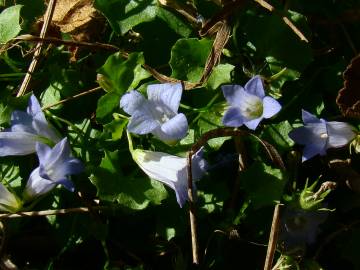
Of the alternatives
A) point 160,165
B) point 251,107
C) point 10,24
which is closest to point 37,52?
point 10,24

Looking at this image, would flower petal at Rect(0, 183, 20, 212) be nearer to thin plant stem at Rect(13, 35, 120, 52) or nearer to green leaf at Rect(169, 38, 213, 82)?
thin plant stem at Rect(13, 35, 120, 52)

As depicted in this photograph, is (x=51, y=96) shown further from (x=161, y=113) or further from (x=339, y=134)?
(x=339, y=134)

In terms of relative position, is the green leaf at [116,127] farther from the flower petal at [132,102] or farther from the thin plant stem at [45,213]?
the thin plant stem at [45,213]

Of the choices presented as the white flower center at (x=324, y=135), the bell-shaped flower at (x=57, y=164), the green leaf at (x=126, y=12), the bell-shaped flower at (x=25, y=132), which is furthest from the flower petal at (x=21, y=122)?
the white flower center at (x=324, y=135)

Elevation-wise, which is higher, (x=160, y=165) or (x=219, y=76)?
(x=219, y=76)

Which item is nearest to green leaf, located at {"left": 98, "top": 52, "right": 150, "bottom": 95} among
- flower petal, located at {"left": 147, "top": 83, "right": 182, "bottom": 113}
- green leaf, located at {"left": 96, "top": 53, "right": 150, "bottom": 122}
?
green leaf, located at {"left": 96, "top": 53, "right": 150, "bottom": 122}
